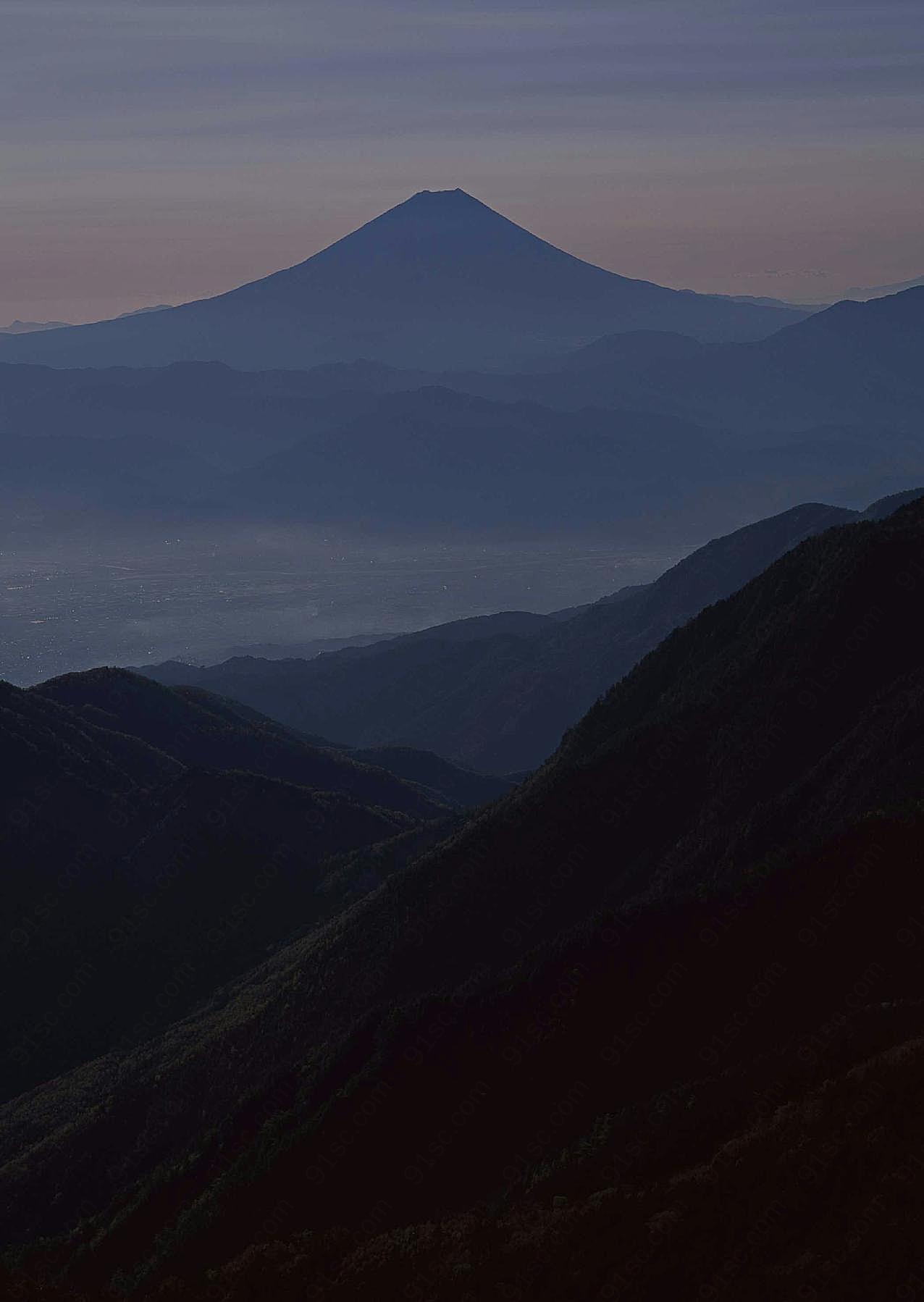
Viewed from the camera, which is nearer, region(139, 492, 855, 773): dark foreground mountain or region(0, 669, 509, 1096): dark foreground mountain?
region(0, 669, 509, 1096): dark foreground mountain

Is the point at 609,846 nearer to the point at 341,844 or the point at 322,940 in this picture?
the point at 322,940

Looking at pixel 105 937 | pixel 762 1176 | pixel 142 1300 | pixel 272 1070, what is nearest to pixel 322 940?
pixel 272 1070

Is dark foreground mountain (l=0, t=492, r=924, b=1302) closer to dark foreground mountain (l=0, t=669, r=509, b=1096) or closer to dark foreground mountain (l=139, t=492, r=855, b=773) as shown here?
dark foreground mountain (l=0, t=669, r=509, b=1096)

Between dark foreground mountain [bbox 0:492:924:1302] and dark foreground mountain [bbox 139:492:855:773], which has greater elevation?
dark foreground mountain [bbox 139:492:855:773]

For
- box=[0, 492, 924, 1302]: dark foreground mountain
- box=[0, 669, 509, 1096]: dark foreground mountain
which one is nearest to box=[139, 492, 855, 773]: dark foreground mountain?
box=[0, 669, 509, 1096]: dark foreground mountain

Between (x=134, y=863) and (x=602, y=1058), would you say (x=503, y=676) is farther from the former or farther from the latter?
(x=602, y=1058)

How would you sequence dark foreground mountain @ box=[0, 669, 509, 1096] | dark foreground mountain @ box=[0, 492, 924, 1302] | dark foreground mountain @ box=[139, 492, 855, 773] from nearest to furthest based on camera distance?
dark foreground mountain @ box=[0, 492, 924, 1302], dark foreground mountain @ box=[0, 669, 509, 1096], dark foreground mountain @ box=[139, 492, 855, 773]
